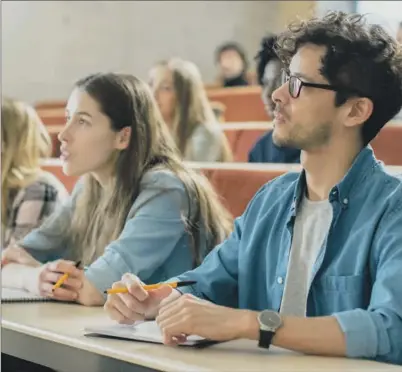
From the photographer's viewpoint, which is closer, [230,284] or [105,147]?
[230,284]

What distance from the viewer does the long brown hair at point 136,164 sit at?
202 cm

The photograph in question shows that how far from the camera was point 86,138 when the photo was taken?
2014 mm

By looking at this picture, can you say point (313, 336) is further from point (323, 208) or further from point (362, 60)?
point (362, 60)

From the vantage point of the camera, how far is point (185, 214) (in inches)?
79.1

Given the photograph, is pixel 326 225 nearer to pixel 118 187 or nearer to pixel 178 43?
pixel 118 187

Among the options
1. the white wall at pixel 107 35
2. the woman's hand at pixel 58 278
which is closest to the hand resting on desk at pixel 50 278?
the woman's hand at pixel 58 278

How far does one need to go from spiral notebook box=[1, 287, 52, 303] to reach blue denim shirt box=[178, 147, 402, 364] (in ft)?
1.24

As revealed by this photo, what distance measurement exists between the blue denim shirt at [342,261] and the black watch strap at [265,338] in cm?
10

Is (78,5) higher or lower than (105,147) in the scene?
higher

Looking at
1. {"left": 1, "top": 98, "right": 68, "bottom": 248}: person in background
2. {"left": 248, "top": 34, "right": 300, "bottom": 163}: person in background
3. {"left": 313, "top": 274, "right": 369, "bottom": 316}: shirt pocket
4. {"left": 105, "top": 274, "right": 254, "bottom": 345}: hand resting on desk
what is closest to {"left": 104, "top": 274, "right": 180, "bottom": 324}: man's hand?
{"left": 105, "top": 274, "right": 254, "bottom": 345}: hand resting on desk

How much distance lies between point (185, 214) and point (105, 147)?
230mm

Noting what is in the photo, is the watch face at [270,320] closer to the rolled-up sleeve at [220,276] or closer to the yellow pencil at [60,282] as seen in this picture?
the rolled-up sleeve at [220,276]

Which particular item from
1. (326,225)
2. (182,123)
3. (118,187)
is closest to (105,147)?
(118,187)

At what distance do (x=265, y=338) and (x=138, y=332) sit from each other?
24 centimetres
